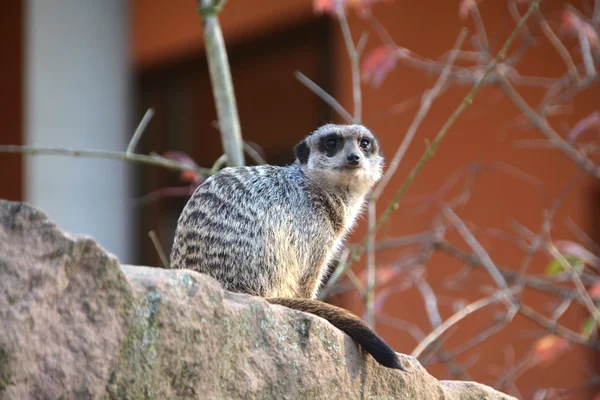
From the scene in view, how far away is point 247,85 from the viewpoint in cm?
664

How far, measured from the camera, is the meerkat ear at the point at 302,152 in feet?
9.76

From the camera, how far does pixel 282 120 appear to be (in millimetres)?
6445

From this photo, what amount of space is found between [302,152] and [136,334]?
1384 mm

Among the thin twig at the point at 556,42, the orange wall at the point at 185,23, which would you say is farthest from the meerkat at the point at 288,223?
the orange wall at the point at 185,23

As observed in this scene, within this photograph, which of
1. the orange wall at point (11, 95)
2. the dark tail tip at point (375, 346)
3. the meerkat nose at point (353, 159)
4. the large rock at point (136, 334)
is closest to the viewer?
the large rock at point (136, 334)

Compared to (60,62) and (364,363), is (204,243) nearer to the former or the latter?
(364,363)

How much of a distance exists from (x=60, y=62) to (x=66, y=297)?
18.6 ft

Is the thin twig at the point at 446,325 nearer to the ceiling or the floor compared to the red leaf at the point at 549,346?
nearer to the ceiling

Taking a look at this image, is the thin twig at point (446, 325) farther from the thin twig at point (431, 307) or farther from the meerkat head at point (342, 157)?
the meerkat head at point (342, 157)

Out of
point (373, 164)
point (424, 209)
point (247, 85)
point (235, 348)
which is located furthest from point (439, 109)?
point (235, 348)

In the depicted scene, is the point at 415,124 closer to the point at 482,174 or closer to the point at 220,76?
the point at 220,76

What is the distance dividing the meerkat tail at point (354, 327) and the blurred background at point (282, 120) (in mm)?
1971

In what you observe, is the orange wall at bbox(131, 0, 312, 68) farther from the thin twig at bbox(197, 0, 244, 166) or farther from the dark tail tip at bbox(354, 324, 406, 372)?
the dark tail tip at bbox(354, 324, 406, 372)

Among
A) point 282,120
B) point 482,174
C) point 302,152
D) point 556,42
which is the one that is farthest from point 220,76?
point 282,120
